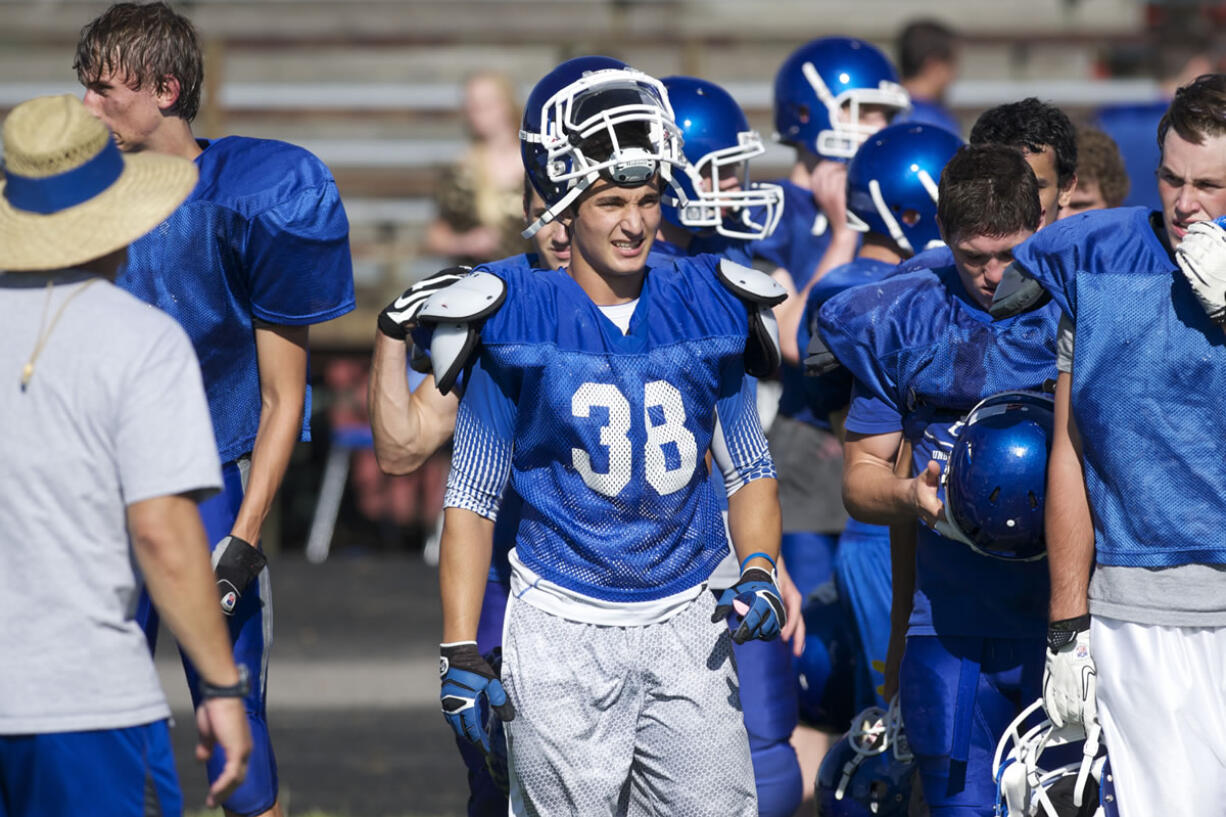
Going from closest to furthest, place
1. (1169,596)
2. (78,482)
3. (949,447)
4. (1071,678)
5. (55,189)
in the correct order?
Answer: (78,482), (55,189), (1169,596), (1071,678), (949,447)

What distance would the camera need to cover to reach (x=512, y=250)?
502 cm

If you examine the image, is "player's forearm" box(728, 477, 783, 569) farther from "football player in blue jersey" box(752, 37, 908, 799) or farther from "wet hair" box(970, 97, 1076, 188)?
"football player in blue jersey" box(752, 37, 908, 799)

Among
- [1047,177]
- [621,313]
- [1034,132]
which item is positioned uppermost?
[1034,132]

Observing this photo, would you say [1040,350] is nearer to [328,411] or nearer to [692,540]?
[692,540]

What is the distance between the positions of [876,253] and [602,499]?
163 centimetres

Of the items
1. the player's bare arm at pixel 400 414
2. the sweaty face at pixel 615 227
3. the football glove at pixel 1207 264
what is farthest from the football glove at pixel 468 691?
the football glove at pixel 1207 264

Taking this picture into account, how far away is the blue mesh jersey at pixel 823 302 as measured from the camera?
4.51 m

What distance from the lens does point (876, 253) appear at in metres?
4.80

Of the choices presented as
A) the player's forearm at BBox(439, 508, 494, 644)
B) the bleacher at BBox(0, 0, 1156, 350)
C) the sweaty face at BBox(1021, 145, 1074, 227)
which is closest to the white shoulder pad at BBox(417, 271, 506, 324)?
the player's forearm at BBox(439, 508, 494, 644)

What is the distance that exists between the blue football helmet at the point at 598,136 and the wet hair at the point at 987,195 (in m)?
0.64

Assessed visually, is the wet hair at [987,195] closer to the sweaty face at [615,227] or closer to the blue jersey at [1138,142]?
the sweaty face at [615,227]

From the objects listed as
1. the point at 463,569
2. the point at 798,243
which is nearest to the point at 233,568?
the point at 463,569

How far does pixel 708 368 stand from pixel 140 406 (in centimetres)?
118

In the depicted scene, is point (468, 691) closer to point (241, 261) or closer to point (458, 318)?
point (458, 318)
